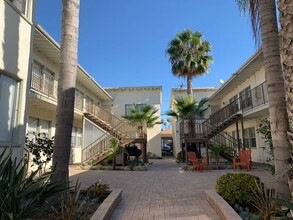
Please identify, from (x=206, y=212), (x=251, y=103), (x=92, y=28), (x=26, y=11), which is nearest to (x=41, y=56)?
(x=92, y=28)

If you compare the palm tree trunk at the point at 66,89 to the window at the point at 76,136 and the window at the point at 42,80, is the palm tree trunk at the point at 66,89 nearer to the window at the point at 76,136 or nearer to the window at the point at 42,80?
the window at the point at 42,80

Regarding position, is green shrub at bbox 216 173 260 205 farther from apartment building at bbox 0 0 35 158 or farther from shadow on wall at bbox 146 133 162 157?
shadow on wall at bbox 146 133 162 157

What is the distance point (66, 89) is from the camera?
5.65 m

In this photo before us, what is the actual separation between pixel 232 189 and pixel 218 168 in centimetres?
947

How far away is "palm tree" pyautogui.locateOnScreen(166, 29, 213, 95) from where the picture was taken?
21.4 meters

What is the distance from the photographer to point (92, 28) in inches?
632

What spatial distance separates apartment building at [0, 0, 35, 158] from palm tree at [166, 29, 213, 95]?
1564cm

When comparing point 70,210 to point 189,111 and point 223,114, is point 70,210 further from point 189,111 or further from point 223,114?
point 223,114

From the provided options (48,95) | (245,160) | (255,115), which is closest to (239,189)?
(245,160)

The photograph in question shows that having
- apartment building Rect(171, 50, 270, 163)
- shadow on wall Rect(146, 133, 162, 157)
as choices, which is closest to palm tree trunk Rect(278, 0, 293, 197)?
apartment building Rect(171, 50, 270, 163)

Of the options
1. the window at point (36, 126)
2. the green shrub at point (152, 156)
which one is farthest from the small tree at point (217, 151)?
the green shrub at point (152, 156)

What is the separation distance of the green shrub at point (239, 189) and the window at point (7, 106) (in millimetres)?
5822

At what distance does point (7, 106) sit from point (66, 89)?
2163 millimetres

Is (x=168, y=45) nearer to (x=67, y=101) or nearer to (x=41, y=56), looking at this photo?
(x=41, y=56)
